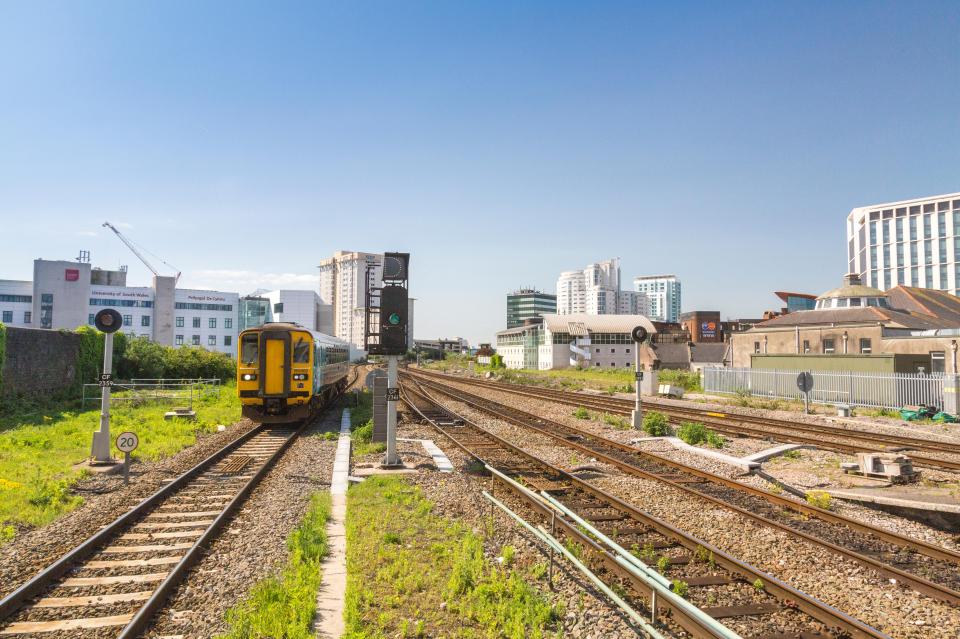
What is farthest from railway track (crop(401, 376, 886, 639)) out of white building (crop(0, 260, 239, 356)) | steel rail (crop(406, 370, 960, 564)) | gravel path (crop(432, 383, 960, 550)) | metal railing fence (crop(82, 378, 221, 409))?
white building (crop(0, 260, 239, 356))

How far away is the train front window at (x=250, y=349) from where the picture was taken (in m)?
17.5

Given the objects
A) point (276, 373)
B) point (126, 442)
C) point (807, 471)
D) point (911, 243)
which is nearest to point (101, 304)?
point (276, 373)

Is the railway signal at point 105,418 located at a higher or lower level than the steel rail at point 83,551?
higher

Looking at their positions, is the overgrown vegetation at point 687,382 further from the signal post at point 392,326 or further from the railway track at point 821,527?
the signal post at point 392,326

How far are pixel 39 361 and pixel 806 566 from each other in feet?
87.7

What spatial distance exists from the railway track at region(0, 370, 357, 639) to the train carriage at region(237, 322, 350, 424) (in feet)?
22.4

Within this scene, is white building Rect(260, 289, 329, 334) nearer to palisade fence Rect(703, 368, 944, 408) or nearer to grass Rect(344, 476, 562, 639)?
palisade fence Rect(703, 368, 944, 408)

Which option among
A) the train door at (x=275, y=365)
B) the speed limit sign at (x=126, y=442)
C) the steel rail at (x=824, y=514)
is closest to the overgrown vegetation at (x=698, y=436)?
the steel rail at (x=824, y=514)

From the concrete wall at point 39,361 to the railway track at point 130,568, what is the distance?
15.3 meters

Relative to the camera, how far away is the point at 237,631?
485 centimetres

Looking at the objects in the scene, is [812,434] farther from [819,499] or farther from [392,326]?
[392,326]

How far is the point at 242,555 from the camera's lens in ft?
22.4

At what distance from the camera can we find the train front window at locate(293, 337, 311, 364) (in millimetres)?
17594

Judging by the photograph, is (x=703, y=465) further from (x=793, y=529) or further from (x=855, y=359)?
(x=855, y=359)
